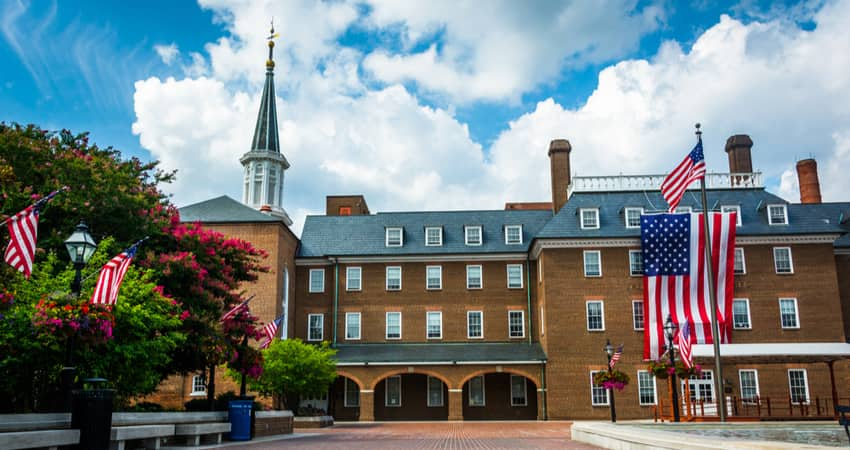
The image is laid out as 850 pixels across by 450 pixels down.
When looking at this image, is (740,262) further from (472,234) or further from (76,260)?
(76,260)

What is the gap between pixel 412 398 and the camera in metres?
41.8

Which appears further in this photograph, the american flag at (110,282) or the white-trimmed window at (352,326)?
the white-trimmed window at (352,326)

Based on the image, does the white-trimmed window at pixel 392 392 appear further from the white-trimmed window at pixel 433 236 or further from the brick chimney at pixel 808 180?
the brick chimney at pixel 808 180

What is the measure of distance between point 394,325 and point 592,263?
37.8 ft

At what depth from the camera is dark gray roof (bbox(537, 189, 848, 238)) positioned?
39.0m

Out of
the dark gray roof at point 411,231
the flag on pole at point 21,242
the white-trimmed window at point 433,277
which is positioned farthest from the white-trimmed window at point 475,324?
the flag on pole at point 21,242

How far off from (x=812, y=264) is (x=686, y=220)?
8.69 metres

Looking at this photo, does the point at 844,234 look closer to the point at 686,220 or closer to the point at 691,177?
the point at 686,220

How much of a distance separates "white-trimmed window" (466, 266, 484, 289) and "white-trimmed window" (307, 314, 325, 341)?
8.54m

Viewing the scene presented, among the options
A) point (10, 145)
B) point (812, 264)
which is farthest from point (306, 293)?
point (812, 264)

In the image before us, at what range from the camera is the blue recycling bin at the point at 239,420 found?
2111 centimetres

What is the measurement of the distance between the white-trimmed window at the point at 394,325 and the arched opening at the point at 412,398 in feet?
7.26

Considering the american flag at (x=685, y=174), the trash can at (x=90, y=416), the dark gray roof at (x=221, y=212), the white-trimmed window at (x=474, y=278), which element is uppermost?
the dark gray roof at (x=221, y=212)

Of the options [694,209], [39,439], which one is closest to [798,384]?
[694,209]
